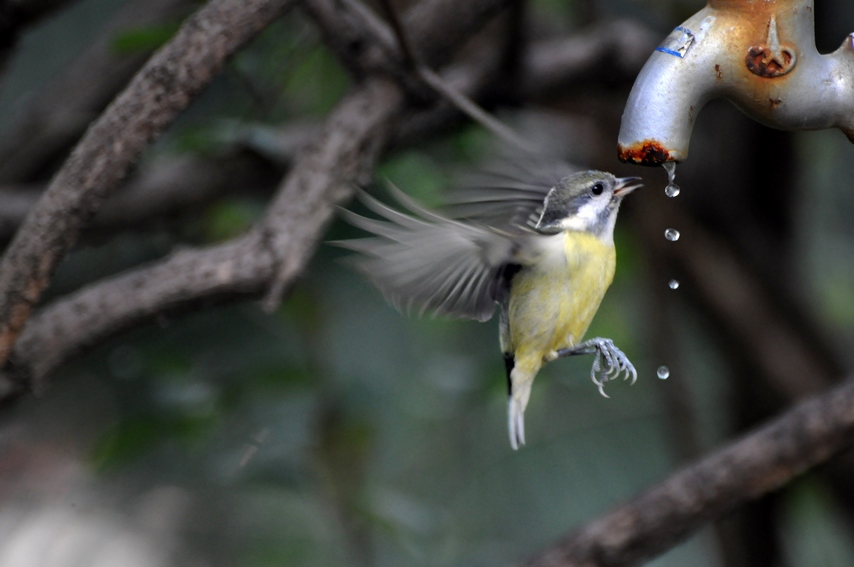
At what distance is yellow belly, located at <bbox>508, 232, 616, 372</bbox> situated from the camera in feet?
5.48

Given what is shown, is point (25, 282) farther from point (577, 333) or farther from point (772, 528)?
point (772, 528)

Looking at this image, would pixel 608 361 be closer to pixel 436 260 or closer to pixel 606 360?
Result: pixel 606 360

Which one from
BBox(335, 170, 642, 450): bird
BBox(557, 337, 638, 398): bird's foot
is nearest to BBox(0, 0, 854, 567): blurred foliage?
BBox(335, 170, 642, 450): bird

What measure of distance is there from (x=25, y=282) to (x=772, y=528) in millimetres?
2510

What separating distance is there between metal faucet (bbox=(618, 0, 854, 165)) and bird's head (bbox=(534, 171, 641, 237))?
0.36 meters

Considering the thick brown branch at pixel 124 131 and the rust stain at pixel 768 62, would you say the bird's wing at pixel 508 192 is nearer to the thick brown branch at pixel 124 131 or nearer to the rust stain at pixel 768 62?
the thick brown branch at pixel 124 131

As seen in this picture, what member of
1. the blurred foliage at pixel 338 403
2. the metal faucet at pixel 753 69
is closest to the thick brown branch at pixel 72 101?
the blurred foliage at pixel 338 403

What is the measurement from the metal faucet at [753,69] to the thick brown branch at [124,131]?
75 centimetres

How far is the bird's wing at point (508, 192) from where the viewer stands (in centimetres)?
180

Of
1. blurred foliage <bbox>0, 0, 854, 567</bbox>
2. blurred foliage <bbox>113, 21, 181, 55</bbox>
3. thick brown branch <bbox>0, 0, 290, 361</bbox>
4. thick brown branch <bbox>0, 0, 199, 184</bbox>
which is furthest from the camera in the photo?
thick brown branch <bbox>0, 0, 199, 184</bbox>

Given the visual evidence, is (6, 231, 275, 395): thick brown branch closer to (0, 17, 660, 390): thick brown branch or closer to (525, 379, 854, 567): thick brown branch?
(0, 17, 660, 390): thick brown branch

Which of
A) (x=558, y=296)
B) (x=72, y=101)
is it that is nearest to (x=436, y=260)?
(x=558, y=296)

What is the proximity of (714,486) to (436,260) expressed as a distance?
0.97 meters

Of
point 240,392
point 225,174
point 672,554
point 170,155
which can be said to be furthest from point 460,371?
point 672,554
